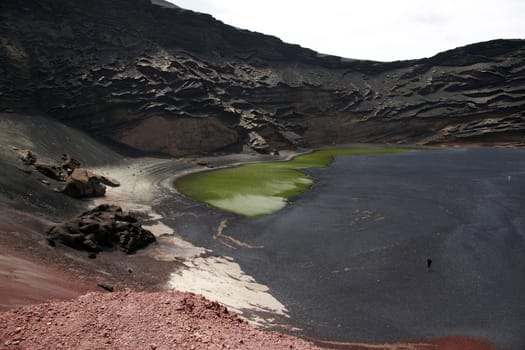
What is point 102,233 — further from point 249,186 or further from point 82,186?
point 249,186

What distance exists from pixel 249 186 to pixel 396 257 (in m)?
27.5

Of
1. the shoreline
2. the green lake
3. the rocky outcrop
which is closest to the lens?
the rocky outcrop

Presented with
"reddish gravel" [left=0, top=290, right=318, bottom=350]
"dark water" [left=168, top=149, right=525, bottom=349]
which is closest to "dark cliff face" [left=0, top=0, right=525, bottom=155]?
"dark water" [left=168, top=149, right=525, bottom=349]

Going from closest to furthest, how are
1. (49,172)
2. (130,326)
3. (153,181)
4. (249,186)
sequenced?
(130,326), (49,172), (249,186), (153,181)

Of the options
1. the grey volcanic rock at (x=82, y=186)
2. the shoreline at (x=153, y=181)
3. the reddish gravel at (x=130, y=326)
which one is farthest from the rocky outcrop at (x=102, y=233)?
the reddish gravel at (x=130, y=326)

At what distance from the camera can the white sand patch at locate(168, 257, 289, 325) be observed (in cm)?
2227

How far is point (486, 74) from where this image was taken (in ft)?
362

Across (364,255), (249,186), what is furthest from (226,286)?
(249,186)

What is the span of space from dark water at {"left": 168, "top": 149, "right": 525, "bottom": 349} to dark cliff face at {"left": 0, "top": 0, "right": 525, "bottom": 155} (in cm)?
4368

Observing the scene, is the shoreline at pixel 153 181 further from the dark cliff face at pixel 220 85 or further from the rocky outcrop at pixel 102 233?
the dark cliff face at pixel 220 85

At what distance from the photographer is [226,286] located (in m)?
24.8

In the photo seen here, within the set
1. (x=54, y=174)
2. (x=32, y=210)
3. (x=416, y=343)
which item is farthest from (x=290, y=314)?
(x=54, y=174)

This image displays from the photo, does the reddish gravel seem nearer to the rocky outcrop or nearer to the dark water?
the dark water

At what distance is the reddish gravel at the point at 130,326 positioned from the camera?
11.1m
